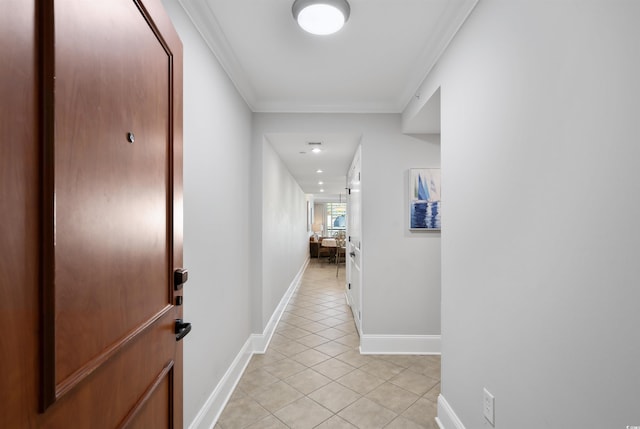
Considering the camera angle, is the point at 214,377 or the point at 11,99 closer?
the point at 11,99

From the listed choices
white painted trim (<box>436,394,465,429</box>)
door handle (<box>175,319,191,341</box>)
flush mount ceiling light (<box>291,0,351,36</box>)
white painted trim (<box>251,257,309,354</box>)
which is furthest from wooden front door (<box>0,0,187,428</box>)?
white painted trim (<box>251,257,309,354</box>)

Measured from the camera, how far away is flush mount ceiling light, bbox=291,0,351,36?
1.52 m

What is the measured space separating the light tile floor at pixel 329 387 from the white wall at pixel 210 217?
30 cm

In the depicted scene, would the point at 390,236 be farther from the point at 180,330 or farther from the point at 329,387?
the point at 180,330

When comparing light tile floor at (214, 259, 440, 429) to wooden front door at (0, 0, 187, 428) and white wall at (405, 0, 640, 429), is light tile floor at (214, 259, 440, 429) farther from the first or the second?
wooden front door at (0, 0, 187, 428)

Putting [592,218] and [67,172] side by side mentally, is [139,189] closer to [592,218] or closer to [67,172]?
[67,172]

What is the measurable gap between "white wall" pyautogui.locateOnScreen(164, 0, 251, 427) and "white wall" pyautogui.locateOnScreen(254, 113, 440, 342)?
97 centimetres

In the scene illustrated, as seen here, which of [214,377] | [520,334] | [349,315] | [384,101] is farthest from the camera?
[349,315]

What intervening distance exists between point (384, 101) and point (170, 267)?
2526 mm

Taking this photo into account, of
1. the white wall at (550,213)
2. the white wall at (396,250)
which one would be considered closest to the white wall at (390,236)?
the white wall at (396,250)

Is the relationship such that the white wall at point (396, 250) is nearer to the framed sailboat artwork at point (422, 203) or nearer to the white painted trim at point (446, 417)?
the framed sailboat artwork at point (422, 203)

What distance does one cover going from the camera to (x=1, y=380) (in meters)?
0.47

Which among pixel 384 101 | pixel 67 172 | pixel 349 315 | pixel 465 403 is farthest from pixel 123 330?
pixel 349 315

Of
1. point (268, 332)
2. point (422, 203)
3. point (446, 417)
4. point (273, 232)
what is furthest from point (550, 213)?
point (273, 232)
